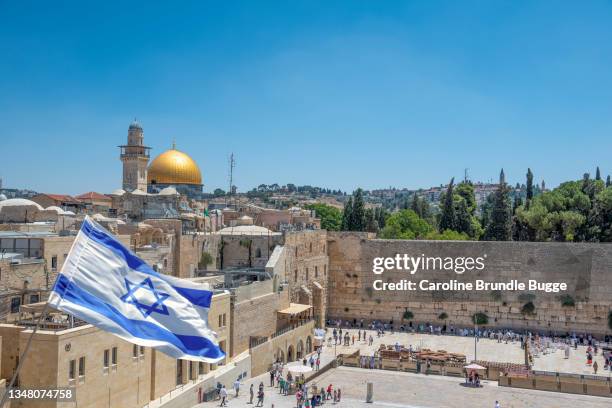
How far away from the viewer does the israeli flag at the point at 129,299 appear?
7812mm

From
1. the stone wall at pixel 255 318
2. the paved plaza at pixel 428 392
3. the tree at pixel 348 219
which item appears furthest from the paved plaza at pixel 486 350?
the tree at pixel 348 219

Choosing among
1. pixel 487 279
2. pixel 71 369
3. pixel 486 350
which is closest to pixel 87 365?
pixel 71 369

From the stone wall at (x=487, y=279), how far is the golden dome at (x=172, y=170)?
19.2 metres

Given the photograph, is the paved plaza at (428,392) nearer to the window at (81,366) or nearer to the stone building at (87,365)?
the stone building at (87,365)

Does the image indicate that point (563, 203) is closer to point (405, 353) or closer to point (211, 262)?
point (405, 353)

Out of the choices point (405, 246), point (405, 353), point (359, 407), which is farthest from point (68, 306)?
point (405, 246)

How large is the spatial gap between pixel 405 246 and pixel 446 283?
10.6 ft

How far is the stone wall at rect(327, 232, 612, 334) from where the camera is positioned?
3634cm

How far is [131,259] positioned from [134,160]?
4741cm

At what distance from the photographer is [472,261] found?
37500 mm

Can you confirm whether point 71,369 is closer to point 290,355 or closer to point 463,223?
point 290,355

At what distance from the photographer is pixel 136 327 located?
26.9 feet

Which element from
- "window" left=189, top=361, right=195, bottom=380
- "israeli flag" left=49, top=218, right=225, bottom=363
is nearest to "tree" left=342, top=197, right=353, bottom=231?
"window" left=189, top=361, right=195, bottom=380

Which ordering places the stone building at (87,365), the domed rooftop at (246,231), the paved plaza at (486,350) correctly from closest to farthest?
the stone building at (87,365)
the paved plaza at (486,350)
the domed rooftop at (246,231)
